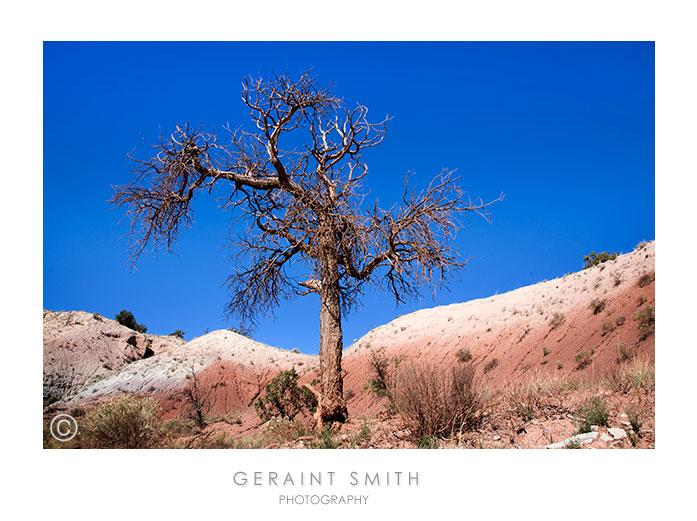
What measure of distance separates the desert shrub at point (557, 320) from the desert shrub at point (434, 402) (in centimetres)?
1109

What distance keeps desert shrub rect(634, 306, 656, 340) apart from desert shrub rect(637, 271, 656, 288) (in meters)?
1.87

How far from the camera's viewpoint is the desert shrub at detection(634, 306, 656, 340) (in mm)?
11320

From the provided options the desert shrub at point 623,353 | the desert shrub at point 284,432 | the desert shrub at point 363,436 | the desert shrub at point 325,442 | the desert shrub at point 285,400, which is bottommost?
the desert shrub at point 285,400

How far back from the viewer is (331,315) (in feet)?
27.2

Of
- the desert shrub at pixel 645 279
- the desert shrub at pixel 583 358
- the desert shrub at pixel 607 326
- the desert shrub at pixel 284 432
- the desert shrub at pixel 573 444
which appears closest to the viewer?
the desert shrub at pixel 573 444

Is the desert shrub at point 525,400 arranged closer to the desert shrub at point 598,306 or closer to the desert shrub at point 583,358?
the desert shrub at point 583,358

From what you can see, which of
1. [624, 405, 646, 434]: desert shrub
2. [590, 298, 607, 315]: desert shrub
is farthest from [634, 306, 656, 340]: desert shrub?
[624, 405, 646, 434]: desert shrub

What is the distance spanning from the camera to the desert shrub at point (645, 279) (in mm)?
14132

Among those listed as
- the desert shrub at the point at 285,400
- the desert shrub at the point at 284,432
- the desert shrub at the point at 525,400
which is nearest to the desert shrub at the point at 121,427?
the desert shrub at the point at 284,432

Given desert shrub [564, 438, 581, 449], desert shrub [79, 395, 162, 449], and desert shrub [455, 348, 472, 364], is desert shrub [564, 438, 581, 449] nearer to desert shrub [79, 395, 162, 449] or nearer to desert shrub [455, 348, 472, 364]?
desert shrub [79, 395, 162, 449]

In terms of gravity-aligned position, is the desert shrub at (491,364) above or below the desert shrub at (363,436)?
below

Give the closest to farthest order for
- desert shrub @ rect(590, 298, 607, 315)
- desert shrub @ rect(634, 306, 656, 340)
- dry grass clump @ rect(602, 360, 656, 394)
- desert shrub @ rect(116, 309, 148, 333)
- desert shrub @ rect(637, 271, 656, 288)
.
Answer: dry grass clump @ rect(602, 360, 656, 394) → desert shrub @ rect(634, 306, 656, 340) → desert shrub @ rect(637, 271, 656, 288) → desert shrub @ rect(590, 298, 607, 315) → desert shrub @ rect(116, 309, 148, 333)

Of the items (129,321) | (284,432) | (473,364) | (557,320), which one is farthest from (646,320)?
(129,321)
